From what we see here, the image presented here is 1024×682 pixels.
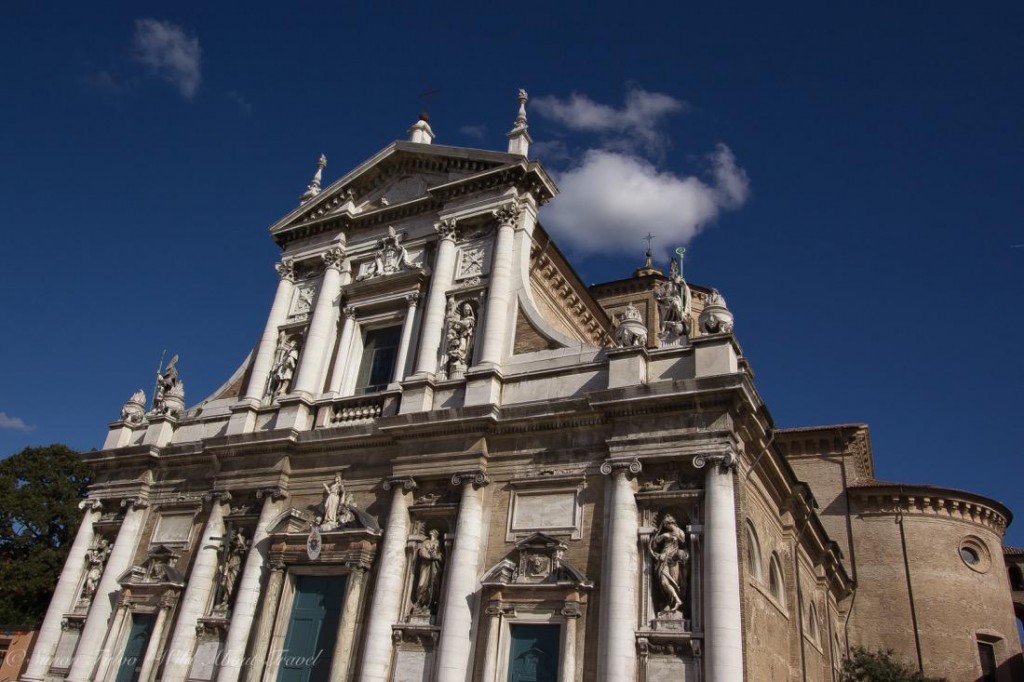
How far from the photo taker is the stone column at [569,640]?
11805 mm

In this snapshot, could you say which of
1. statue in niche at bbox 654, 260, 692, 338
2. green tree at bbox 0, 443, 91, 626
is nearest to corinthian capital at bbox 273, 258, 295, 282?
statue in niche at bbox 654, 260, 692, 338

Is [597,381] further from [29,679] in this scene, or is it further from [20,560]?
[20,560]

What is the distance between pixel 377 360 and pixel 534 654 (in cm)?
801

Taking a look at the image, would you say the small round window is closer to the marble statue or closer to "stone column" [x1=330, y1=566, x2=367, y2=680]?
"stone column" [x1=330, y1=566, x2=367, y2=680]

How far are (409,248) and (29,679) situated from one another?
1292 centimetres

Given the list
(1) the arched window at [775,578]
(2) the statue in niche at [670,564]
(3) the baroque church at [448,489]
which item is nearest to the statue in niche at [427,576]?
(3) the baroque church at [448,489]

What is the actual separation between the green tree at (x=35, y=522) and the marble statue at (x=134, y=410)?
11343 millimetres

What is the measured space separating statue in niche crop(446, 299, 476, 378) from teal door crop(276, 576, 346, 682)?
183 inches

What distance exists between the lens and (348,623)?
14031mm

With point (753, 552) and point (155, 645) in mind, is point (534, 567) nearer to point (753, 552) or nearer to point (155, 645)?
point (753, 552)

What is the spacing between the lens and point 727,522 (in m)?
11.7

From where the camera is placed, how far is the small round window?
25.4 metres

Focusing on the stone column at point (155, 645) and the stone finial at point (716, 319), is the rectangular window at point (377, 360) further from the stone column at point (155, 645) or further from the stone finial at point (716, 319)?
the stone finial at point (716, 319)

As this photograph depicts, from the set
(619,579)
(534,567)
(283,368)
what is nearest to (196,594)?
(283,368)
